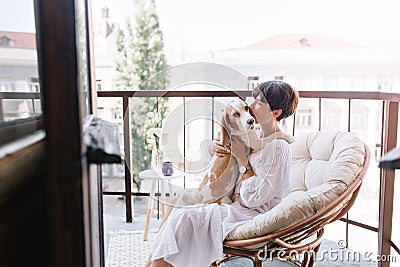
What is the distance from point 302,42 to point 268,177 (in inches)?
145

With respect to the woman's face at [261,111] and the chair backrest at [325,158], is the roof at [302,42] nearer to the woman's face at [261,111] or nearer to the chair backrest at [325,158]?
the chair backrest at [325,158]

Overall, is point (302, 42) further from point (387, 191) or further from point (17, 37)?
point (17, 37)

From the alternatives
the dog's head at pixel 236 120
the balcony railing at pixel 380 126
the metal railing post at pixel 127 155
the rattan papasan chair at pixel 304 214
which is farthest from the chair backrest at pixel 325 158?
the metal railing post at pixel 127 155

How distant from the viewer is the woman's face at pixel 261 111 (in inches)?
65.9

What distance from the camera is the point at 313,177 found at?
189 cm

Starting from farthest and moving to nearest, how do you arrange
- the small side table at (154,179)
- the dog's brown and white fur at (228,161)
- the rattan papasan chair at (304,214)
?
the small side table at (154,179) → the dog's brown and white fur at (228,161) → the rattan papasan chair at (304,214)

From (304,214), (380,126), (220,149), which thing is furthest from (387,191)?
(220,149)

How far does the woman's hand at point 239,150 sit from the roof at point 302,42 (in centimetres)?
321

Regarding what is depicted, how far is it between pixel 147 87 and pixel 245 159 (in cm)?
129

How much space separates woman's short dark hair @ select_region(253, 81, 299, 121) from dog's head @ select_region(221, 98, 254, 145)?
0.34 feet

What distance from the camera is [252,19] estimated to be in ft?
16.0

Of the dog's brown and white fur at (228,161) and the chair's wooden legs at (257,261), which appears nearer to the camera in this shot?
the chair's wooden legs at (257,261)

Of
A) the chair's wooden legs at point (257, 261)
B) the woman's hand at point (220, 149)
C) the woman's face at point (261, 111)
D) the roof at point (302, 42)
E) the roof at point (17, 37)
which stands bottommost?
the chair's wooden legs at point (257, 261)

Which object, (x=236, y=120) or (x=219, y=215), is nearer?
(x=219, y=215)
